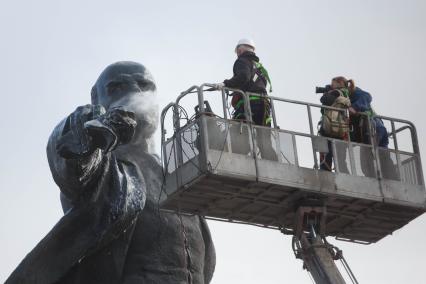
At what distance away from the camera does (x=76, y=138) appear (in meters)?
21.1

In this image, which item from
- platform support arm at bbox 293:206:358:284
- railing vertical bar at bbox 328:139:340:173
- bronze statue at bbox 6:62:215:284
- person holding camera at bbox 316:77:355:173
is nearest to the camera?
platform support arm at bbox 293:206:358:284

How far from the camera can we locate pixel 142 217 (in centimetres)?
2338

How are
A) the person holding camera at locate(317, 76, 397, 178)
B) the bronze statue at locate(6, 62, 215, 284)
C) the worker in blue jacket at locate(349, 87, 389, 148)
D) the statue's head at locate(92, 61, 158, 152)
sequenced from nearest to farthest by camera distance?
the person holding camera at locate(317, 76, 397, 178) → the worker in blue jacket at locate(349, 87, 389, 148) → the bronze statue at locate(6, 62, 215, 284) → the statue's head at locate(92, 61, 158, 152)

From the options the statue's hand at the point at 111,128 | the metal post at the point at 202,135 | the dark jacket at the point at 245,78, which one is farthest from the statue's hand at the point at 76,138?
the dark jacket at the point at 245,78

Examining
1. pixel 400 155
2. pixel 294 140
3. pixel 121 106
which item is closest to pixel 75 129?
pixel 121 106

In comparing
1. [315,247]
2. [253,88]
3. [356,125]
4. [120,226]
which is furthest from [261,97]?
[120,226]

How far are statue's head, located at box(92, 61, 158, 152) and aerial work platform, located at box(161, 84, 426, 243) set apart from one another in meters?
2.02

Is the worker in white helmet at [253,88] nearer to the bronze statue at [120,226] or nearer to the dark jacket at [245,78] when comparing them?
the dark jacket at [245,78]

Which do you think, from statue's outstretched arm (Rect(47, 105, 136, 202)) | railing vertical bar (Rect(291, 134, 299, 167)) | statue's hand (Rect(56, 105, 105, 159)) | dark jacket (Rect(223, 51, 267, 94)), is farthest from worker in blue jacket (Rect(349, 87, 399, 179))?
statue's hand (Rect(56, 105, 105, 159))

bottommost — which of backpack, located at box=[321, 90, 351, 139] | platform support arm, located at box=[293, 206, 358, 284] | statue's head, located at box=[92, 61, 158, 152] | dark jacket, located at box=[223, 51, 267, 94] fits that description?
platform support arm, located at box=[293, 206, 358, 284]

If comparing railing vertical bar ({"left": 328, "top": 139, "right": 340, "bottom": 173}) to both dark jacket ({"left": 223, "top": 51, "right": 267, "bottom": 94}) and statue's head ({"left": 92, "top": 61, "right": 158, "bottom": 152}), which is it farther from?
statue's head ({"left": 92, "top": 61, "right": 158, "bottom": 152})

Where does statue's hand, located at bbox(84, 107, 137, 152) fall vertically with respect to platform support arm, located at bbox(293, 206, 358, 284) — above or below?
above

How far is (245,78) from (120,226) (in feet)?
9.03

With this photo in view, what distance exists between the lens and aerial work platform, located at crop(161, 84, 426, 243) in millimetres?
20594
